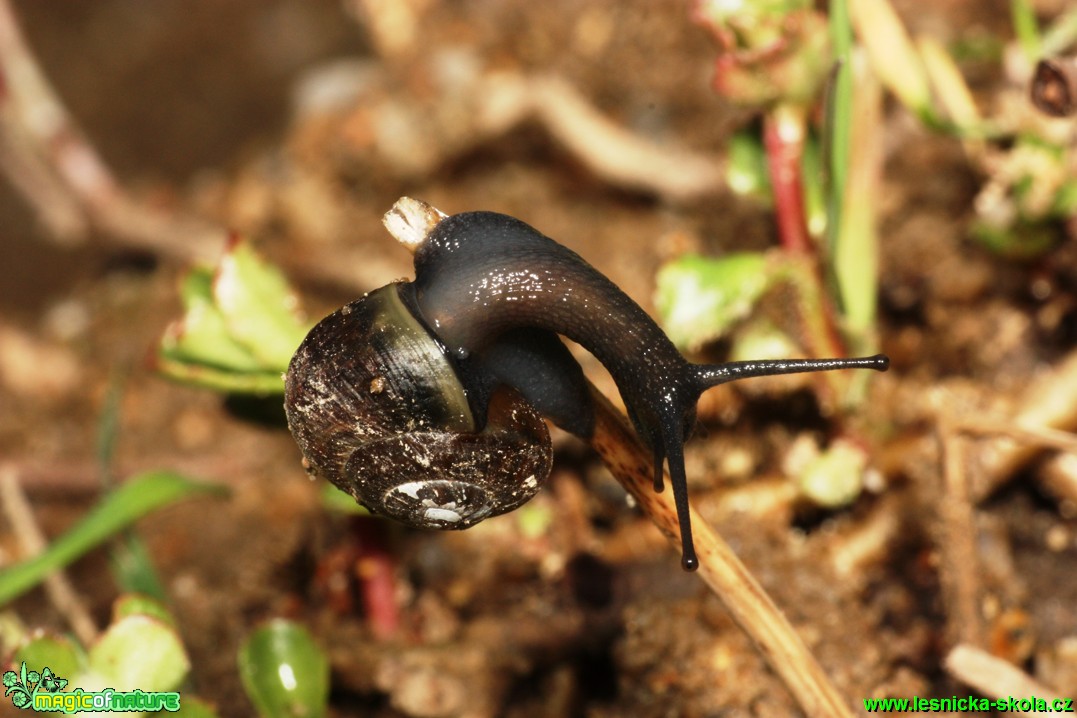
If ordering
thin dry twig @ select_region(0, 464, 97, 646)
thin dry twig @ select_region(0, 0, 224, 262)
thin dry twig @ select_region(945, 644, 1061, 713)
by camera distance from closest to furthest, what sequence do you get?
thin dry twig @ select_region(945, 644, 1061, 713)
thin dry twig @ select_region(0, 464, 97, 646)
thin dry twig @ select_region(0, 0, 224, 262)

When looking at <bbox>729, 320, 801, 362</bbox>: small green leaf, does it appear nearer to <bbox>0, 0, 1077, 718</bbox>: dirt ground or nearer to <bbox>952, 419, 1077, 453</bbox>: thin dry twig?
<bbox>0, 0, 1077, 718</bbox>: dirt ground

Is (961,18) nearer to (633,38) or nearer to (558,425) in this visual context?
(633,38)

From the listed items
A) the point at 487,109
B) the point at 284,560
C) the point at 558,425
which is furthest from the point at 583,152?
the point at 558,425

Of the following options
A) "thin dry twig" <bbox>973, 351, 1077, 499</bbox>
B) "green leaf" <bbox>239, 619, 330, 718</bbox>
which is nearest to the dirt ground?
"thin dry twig" <bbox>973, 351, 1077, 499</bbox>

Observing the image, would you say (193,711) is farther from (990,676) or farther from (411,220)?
(990,676)

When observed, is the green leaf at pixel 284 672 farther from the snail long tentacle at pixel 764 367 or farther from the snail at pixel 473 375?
the snail long tentacle at pixel 764 367

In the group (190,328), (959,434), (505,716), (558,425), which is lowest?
(505,716)

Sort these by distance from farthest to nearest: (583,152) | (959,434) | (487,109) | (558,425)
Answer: (487,109) → (583,152) → (959,434) → (558,425)
